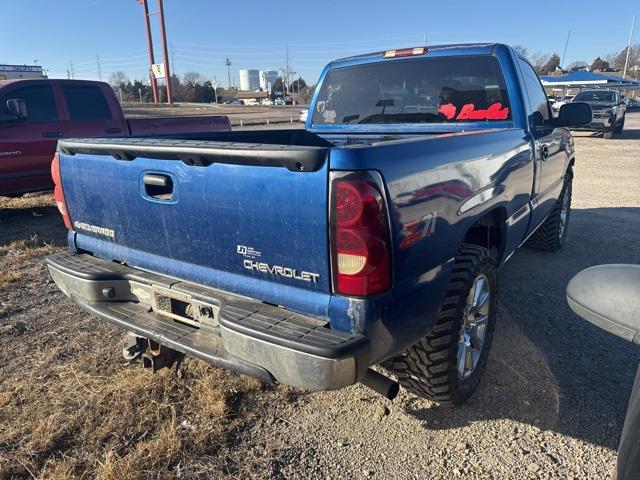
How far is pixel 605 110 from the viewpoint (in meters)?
18.8

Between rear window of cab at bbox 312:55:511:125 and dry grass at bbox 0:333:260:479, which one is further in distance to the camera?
rear window of cab at bbox 312:55:511:125

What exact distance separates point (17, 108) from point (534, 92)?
6.51 meters

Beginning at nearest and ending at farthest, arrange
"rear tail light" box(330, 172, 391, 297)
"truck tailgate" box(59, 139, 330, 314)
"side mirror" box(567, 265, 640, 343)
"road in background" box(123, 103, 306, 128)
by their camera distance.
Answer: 1. "side mirror" box(567, 265, 640, 343)
2. "rear tail light" box(330, 172, 391, 297)
3. "truck tailgate" box(59, 139, 330, 314)
4. "road in background" box(123, 103, 306, 128)

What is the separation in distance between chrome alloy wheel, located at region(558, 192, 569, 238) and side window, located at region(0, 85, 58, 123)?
7.15 m

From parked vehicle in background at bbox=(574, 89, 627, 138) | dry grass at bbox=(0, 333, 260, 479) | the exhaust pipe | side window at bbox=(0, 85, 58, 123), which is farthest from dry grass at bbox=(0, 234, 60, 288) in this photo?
parked vehicle in background at bbox=(574, 89, 627, 138)

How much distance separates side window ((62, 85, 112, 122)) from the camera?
24.4 ft

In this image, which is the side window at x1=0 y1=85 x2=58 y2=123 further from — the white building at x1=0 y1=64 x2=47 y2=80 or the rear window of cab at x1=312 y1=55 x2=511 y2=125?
the white building at x1=0 y1=64 x2=47 y2=80

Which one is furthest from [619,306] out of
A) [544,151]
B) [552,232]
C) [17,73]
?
[17,73]

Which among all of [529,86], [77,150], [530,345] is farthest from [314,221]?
[529,86]

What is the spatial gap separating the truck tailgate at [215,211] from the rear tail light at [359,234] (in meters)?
0.06

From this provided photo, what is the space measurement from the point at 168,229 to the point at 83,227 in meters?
0.88

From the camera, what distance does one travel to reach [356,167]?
1.81m

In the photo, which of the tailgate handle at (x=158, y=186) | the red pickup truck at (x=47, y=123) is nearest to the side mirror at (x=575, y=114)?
the tailgate handle at (x=158, y=186)

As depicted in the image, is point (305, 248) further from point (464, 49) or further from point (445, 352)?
point (464, 49)
